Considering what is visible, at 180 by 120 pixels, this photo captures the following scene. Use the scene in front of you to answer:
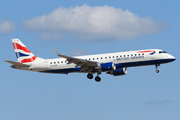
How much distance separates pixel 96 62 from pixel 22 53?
54.6 feet

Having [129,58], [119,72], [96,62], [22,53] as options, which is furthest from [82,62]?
[22,53]

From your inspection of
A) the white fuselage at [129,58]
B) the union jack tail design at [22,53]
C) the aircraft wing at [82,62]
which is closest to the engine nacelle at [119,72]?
the white fuselage at [129,58]

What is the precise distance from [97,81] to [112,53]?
7.44 meters

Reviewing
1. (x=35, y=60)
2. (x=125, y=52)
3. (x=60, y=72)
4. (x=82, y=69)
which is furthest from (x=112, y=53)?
(x=35, y=60)

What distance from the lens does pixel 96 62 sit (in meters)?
62.2

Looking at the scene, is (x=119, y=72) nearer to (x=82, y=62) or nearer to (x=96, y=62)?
(x=96, y=62)

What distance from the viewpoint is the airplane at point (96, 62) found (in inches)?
2408

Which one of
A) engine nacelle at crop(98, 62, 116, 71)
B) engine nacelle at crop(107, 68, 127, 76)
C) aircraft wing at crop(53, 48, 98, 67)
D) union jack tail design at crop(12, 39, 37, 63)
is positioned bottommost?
engine nacelle at crop(107, 68, 127, 76)

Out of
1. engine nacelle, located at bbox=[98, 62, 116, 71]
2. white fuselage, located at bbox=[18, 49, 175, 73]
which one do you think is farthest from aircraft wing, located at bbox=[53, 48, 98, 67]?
engine nacelle, located at bbox=[98, 62, 116, 71]

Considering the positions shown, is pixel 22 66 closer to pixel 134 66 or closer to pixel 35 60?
pixel 35 60

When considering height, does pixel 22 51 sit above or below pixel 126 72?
above

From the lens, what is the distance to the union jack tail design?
6869 cm

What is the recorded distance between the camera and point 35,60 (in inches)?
2672

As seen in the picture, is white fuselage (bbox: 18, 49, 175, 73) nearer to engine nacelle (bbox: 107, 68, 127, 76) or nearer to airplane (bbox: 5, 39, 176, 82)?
airplane (bbox: 5, 39, 176, 82)
